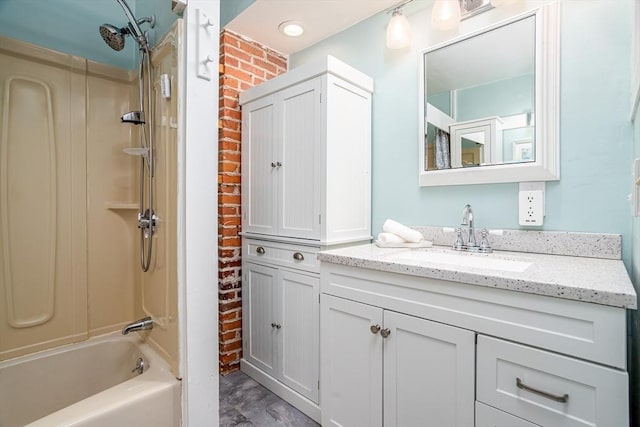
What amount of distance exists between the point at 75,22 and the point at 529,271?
8.46ft

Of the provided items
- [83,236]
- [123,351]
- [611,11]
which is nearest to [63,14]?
[83,236]

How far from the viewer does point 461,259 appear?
136 cm

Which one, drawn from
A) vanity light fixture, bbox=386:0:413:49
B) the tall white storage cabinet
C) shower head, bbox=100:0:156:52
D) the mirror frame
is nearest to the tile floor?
the tall white storage cabinet

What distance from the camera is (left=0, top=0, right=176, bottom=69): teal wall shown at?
5.21 feet

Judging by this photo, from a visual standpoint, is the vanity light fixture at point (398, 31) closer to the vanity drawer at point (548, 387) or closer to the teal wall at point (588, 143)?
the teal wall at point (588, 143)

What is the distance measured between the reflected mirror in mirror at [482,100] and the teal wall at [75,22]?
54.1 inches

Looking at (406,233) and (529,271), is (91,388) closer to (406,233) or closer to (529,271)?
(406,233)

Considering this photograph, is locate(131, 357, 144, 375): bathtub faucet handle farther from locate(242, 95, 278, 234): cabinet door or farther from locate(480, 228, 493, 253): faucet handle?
locate(480, 228, 493, 253): faucet handle

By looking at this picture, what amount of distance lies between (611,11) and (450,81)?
0.64 meters

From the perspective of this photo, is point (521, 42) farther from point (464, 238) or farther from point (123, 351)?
point (123, 351)

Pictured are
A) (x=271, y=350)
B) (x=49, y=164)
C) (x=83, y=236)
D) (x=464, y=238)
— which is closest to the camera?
(x=464, y=238)

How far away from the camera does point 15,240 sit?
5.27 ft

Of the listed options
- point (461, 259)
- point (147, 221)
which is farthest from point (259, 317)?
point (461, 259)

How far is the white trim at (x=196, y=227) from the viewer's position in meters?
1.22
